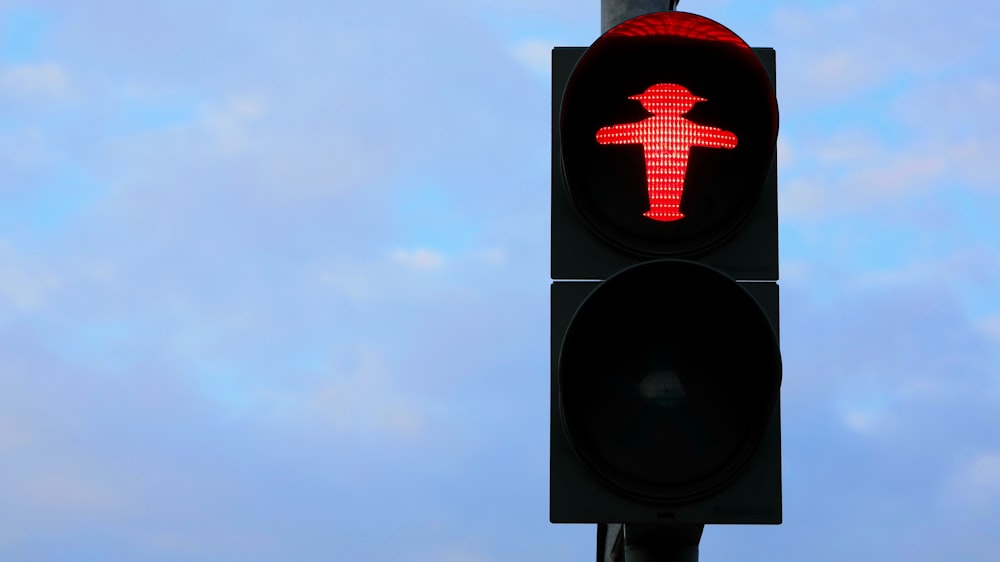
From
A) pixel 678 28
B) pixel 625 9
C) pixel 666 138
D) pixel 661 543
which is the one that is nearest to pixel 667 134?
pixel 666 138

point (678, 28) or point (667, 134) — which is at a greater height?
point (678, 28)

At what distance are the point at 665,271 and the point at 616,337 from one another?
160 mm

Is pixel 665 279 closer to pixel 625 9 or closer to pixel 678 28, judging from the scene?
pixel 678 28

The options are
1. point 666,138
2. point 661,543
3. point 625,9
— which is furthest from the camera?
point 625,9

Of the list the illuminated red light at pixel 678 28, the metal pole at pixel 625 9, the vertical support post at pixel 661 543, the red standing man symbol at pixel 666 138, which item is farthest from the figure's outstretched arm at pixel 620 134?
the vertical support post at pixel 661 543

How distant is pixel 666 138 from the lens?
2607mm

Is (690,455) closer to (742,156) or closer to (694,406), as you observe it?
(694,406)

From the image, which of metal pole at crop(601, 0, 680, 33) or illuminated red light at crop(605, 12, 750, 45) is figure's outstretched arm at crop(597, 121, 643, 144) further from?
metal pole at crop(601, 0, 680, 33)

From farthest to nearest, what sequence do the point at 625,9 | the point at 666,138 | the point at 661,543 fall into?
the point at 625,9
the point at 666,138
the point at 661,543

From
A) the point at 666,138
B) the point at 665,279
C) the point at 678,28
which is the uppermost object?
the point at 678,28

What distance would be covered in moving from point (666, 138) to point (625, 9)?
1.80 feet

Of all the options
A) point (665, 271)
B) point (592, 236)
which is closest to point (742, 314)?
point (665, 271)

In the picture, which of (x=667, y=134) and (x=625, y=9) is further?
(x=625, y=9)

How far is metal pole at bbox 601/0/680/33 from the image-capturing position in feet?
9.87
